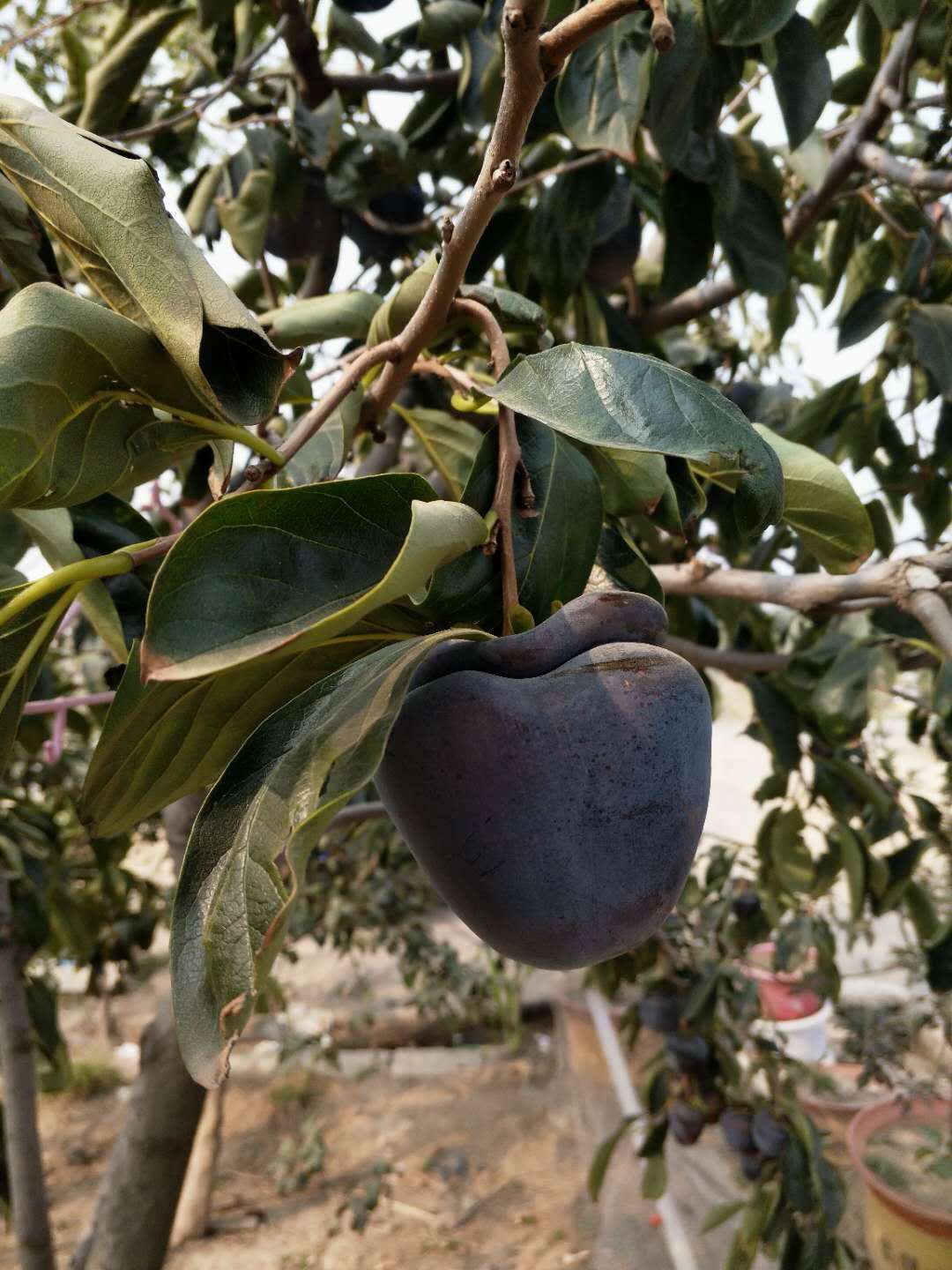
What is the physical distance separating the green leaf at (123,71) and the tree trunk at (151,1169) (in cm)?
120

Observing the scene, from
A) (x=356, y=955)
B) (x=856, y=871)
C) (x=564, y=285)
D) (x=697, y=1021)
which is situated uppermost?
(x=564, y=285)

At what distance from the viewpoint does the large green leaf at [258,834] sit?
0.34 m

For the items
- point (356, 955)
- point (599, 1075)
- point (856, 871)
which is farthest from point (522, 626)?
point (356, 955)

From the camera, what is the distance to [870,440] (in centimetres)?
147

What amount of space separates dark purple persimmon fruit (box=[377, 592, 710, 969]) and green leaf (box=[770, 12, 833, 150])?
637 millimetres

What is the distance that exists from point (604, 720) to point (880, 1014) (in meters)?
2.72

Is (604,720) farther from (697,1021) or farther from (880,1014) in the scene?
(880,1014)

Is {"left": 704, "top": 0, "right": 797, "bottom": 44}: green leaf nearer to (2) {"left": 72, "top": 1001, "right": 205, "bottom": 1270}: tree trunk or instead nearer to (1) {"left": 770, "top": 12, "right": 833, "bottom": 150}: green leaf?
(1) {"left": 770, "top": 12, "right": 833, "bottom": 150}: green leaf

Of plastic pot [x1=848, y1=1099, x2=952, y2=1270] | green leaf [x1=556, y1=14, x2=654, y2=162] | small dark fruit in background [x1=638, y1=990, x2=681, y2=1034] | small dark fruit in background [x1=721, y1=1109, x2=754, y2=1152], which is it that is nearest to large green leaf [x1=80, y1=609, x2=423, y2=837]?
green leaf [x1=556, y1=14, x2=654, y2=162]

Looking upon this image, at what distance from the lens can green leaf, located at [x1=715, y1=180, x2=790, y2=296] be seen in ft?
3.19

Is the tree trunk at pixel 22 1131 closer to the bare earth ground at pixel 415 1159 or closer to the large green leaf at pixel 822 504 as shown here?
the bare earth ground at pixel 415 1159

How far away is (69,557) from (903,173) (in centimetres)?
85

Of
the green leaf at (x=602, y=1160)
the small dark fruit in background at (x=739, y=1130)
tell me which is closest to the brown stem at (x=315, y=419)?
the small dark fruit in background at (x=739, y=1130)

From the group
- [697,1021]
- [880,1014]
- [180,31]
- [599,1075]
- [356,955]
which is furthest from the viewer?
[356,955]
